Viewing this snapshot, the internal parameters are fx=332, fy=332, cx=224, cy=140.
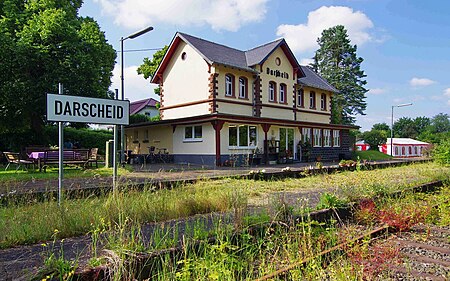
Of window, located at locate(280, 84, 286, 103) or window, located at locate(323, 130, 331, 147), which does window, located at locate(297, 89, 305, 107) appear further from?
window, located at locate(323, 130, 331, 147)

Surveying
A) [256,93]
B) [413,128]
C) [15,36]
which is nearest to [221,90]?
[256,93]

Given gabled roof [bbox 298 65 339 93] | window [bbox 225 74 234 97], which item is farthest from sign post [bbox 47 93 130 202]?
gabled roof [bbox 298 65 339 93]

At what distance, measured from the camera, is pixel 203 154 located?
20.0 m

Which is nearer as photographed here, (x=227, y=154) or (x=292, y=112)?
(x=227, y=154)

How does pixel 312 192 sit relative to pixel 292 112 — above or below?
below

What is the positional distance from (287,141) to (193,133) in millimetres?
7401

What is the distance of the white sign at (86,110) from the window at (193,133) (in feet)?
45.2

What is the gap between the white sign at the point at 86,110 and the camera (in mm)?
5508

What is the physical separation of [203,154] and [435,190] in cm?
1247

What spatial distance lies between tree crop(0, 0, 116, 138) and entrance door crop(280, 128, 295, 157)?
12691mm

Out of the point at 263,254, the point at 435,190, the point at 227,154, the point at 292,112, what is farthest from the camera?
the point at 292,112

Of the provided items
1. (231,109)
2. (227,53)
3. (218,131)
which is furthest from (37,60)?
(227,53)

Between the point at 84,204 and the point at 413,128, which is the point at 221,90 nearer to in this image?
the point at 84,204

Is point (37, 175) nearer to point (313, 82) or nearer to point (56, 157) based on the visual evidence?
point (56, 157)
